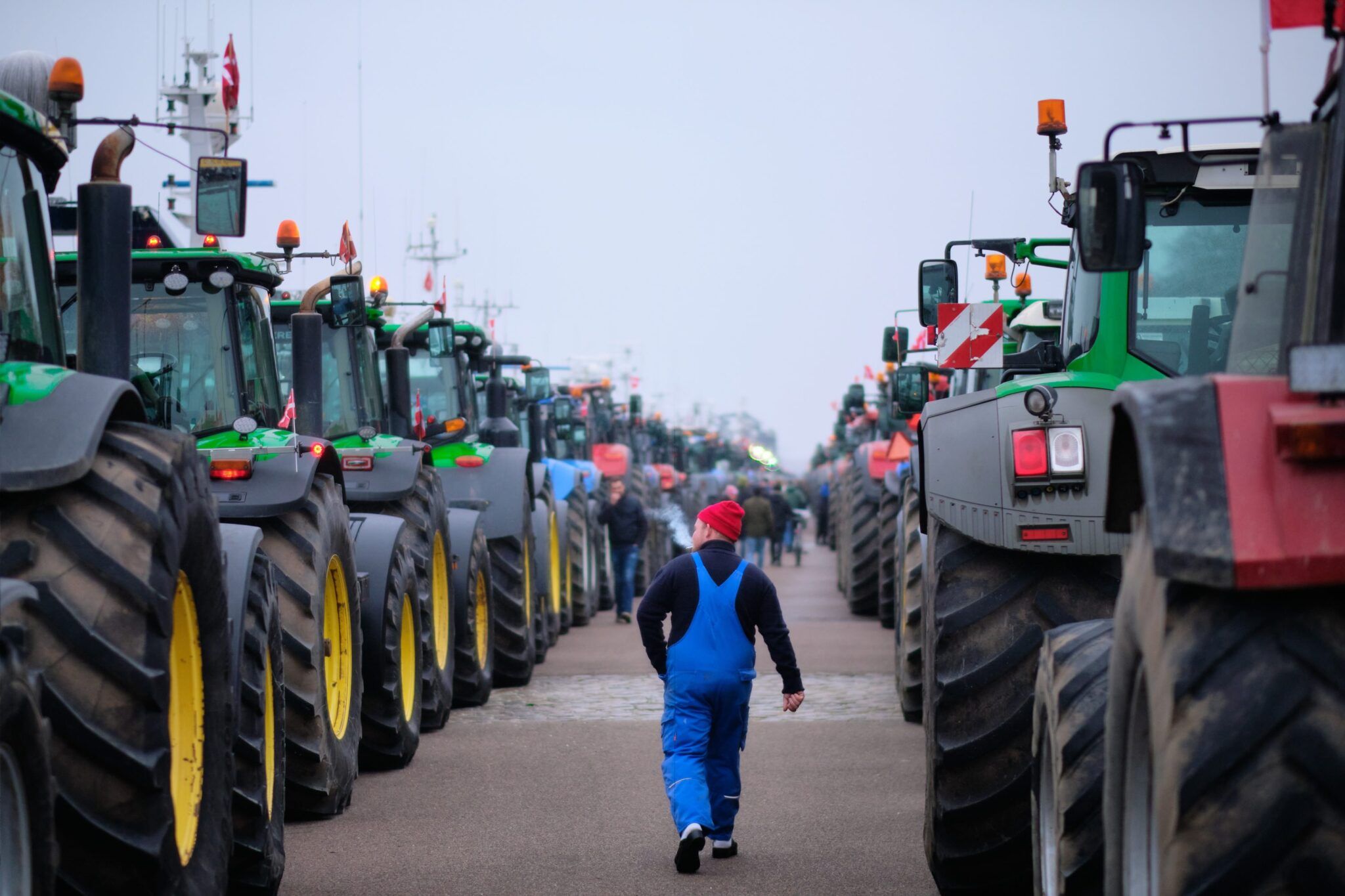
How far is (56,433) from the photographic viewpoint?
454cm

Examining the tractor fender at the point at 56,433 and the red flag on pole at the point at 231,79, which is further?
the red flag on pole at the point at 231,79

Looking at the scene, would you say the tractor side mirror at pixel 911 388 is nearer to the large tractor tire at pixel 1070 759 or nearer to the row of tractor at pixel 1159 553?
the row of tractor at pixel 1159 553

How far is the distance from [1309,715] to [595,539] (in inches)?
801

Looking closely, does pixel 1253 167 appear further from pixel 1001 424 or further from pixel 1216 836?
pixel 1216 836

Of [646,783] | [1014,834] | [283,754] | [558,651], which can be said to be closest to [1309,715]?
[1014,834]

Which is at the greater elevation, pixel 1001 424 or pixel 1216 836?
pixel 1001 424

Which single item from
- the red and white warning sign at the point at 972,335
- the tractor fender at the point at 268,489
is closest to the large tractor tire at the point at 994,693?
the tractor fender at the point at 268,489

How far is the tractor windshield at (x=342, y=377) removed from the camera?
12242mm

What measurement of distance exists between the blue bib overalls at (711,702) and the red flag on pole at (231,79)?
16.1 feet

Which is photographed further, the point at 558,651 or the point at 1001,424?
the point at 558,651

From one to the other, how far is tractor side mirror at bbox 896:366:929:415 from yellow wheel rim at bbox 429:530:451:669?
356cm

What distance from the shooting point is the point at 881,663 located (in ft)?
53.6

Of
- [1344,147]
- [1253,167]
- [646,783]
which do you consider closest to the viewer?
[1344,147]

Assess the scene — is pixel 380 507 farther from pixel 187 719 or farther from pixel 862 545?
pixel 862 545
